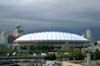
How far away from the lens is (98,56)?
73.4m

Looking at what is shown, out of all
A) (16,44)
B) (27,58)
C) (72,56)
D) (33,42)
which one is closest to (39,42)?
(33,42)

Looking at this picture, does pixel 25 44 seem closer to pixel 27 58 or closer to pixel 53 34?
Answer: pixel 53 34

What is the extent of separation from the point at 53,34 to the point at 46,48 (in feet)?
42.0

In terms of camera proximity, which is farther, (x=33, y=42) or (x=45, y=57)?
(x=33, y=42)

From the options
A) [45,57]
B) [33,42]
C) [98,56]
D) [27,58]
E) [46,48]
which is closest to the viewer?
[98,56]

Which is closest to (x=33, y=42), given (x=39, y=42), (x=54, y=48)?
(x=39, y=42)

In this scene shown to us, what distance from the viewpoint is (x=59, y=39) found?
117000 mm

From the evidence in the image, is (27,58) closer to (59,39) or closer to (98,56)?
(98,56)

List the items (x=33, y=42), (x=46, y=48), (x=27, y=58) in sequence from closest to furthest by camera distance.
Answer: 1. (x=27, y=58)
2. (x=46, y=48)
3. (x=33, y=42)

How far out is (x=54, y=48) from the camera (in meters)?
114

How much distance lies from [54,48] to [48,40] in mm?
4262

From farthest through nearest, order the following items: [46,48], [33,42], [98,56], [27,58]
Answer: [33,42], [46,48], [27,58], [98,56]

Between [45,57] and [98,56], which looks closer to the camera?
[98,56]

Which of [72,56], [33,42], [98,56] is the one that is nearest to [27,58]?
[72,56]
